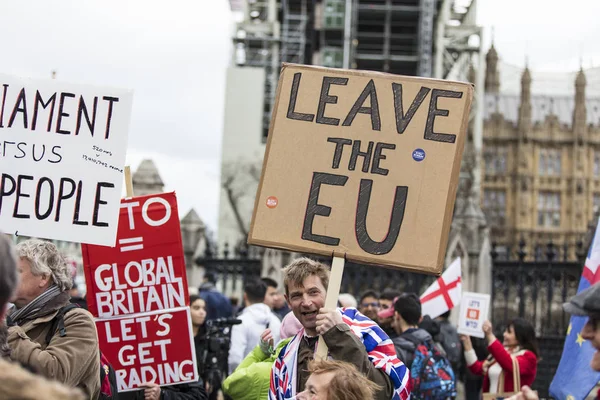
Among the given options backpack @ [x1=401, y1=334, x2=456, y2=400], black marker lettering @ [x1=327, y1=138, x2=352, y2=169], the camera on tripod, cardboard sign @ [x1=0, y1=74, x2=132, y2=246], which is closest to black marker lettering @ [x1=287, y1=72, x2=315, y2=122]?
black marker lettering @ [x1=327, y1=138, x2=352, y2=169]

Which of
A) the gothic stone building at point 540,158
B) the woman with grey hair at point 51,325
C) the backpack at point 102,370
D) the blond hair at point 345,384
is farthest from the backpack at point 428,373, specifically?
the gothic stone building at point 540,158

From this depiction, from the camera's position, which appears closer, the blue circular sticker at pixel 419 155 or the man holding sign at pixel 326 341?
the man holding sign at pixel 326 341

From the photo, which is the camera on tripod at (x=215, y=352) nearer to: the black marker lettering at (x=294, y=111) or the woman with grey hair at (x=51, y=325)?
the woman with grey hair at (x=51, y=325)

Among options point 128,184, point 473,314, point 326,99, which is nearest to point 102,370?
point 128,184

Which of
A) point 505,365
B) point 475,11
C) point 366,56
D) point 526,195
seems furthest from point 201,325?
point 526,195

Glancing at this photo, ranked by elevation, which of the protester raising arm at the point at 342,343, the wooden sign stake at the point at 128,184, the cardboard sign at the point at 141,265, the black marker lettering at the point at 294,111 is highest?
the black marker lettering at the point at 294,111

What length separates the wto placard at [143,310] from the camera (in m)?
5.96

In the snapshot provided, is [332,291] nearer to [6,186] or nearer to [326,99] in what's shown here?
[326,99]

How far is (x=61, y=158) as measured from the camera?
546 centimetres

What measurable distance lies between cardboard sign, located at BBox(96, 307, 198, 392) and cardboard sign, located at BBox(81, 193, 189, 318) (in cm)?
7

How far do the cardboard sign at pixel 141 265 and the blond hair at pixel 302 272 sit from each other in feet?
4.70

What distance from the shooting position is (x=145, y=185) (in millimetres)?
16953

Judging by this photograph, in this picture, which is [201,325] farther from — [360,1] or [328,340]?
[360,1]

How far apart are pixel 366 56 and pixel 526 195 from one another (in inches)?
1327
